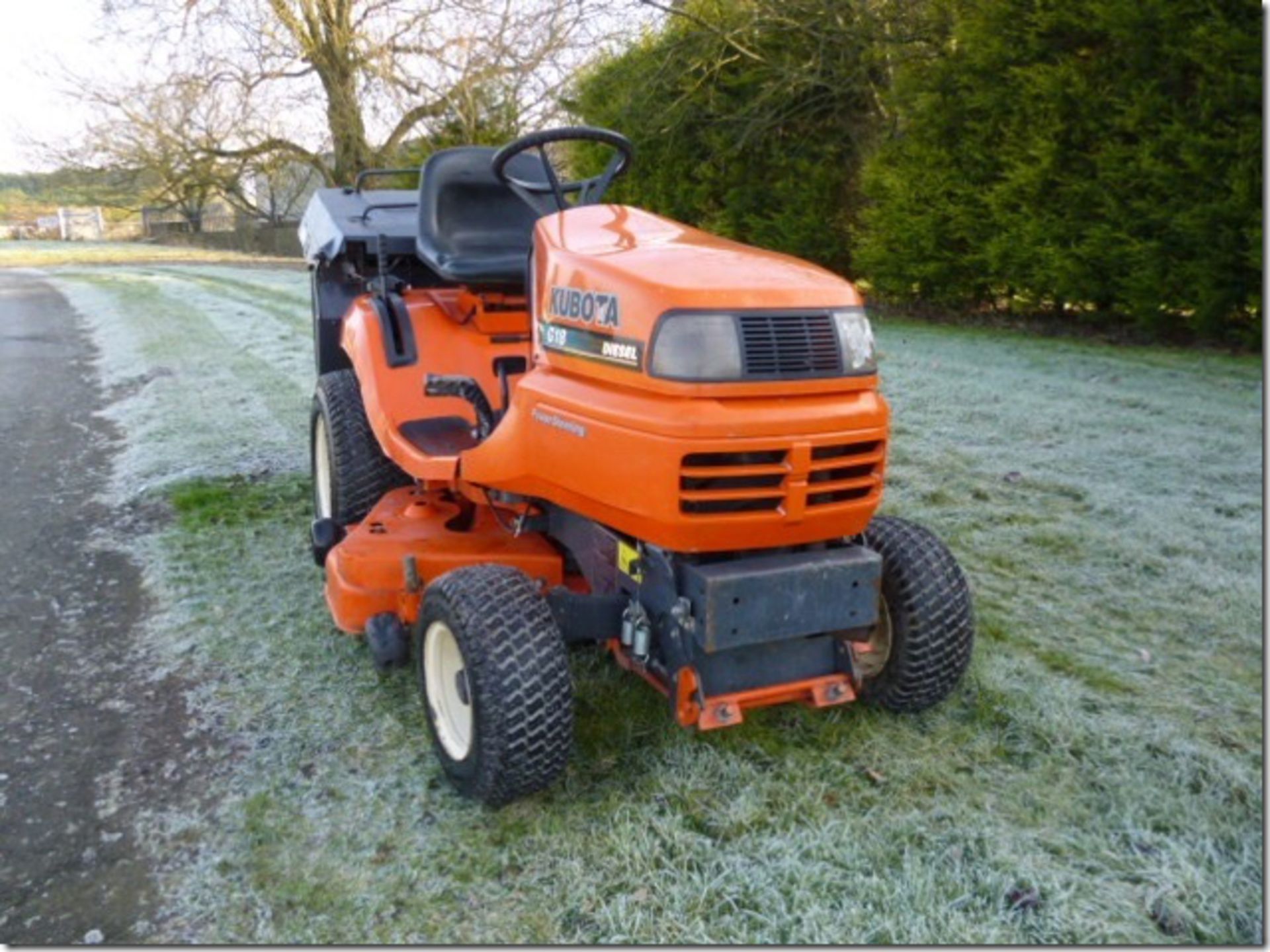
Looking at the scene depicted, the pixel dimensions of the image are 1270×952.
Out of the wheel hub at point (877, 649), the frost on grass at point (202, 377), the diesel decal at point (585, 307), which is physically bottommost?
the frost on grass at point (202, 377)

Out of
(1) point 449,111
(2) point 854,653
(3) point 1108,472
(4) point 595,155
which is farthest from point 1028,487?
(1) point 449,111

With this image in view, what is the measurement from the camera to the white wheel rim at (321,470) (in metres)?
4.10

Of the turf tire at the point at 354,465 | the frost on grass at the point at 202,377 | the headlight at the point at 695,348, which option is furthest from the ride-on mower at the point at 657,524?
the frost on grass at the point at 202,377

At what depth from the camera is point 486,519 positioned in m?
3.40

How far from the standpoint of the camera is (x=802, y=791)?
8.22ft

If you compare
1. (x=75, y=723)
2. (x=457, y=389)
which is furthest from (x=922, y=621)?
(x=75, y=723)

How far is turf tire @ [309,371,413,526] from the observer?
12.1 feet

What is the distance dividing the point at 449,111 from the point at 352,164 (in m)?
2.33

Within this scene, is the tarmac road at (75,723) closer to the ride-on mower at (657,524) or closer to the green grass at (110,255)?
the ride-on mower at (657,524)

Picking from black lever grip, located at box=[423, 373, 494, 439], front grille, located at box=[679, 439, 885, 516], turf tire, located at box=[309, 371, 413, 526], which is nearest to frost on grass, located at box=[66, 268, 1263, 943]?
turf tire, located at box=[309, 371, 413, 526]

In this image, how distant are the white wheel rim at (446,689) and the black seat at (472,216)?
1.19 metres

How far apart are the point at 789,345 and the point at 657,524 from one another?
0.48 m

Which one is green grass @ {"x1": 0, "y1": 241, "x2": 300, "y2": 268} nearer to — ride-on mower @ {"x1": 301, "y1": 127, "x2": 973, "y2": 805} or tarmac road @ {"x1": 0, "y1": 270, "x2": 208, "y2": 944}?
tarmac road @ {"x1": 0, "y1": 270, "x2": 208, "y2": 944}

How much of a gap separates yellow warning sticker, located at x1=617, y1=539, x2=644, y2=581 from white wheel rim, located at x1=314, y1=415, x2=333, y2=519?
1762 millimetres
